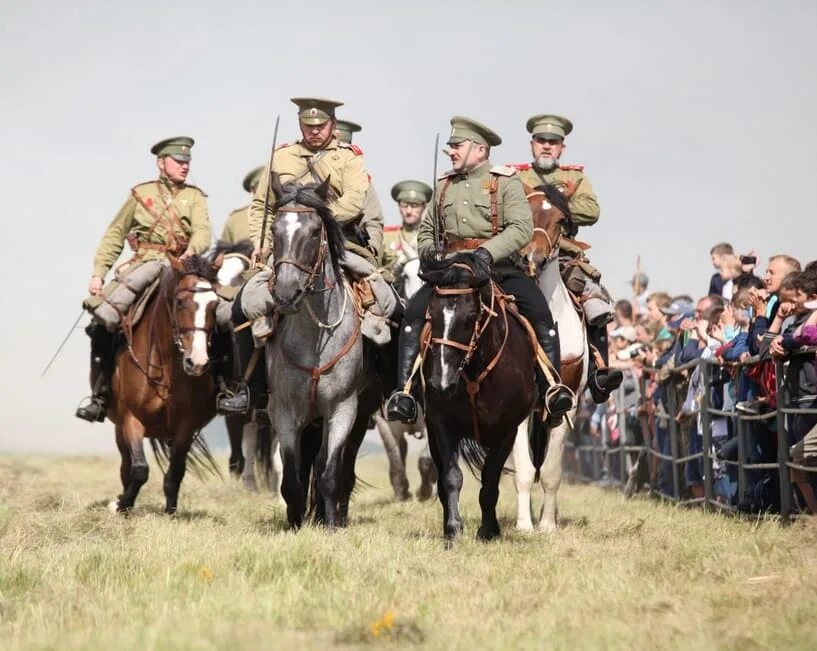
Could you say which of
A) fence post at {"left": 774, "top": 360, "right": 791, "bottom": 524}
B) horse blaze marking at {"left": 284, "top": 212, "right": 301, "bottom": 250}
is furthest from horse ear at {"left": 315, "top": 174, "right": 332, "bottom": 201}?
fence post at {"left": 774, "top": 360, "right": 791, "bottom": 524}

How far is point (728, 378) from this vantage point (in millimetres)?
14344

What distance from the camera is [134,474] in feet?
46.3

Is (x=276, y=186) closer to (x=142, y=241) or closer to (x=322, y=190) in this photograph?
(x=322, y=190)

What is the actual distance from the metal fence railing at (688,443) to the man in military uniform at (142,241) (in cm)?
504

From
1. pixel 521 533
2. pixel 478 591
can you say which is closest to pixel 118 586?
pixel 478 591

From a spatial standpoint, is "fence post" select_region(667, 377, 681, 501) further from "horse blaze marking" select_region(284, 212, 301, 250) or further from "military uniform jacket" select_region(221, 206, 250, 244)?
"horse blaze marking" select_region(284, 212, 301, 250)

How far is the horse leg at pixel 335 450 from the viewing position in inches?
472

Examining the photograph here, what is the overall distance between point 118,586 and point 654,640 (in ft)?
10.0

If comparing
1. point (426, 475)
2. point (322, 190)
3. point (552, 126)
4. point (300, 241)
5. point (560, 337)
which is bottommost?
point (426, 475)

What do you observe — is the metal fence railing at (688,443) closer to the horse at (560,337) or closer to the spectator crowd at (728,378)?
the spectator crowd at (728,378)

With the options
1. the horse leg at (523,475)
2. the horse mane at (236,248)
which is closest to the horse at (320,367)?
the horse leg at (523,475)

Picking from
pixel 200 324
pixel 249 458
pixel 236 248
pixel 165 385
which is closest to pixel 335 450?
pixel 200 324

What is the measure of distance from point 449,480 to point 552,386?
1160 mm

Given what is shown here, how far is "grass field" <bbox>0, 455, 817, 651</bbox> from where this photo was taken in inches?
273
